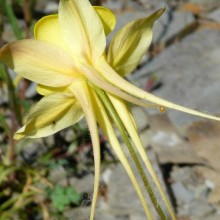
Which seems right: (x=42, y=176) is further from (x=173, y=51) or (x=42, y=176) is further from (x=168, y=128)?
(x=173, y=51)

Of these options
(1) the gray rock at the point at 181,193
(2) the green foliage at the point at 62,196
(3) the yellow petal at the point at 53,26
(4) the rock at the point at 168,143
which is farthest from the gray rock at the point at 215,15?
(3) the yellow petal at the point at 53,26

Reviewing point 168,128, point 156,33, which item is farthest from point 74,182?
point 156,33

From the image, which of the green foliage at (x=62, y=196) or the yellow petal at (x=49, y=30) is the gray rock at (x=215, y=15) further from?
the yellow petal at (x=49, y=30)

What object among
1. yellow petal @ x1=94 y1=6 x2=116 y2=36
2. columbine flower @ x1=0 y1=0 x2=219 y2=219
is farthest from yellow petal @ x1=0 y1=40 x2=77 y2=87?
yellow petal @ x1=94 y1=6 x2=116 y2=36

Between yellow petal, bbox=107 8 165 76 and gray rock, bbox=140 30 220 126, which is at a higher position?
yellow petal, bbox=107 8 165 76

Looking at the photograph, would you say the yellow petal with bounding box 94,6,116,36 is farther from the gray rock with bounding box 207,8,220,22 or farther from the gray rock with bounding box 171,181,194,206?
the gray rock with bounding box 207,8,220,22

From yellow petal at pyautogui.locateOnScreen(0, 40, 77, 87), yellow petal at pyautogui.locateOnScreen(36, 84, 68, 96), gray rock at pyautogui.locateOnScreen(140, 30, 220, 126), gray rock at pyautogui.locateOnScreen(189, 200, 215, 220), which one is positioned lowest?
gray rock at pyautogui.locateOnScreen(189, 200, 215, 220)

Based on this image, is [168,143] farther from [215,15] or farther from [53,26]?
[53,26]
